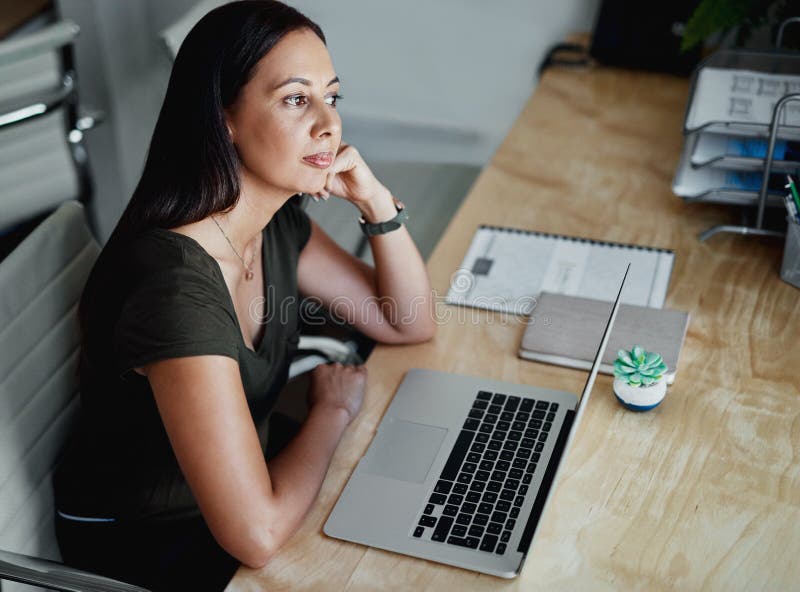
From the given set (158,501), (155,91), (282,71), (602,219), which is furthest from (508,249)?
(155,91)

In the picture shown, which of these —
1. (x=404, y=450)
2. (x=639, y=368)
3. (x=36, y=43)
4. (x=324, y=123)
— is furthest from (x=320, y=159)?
(x=36, y=43)

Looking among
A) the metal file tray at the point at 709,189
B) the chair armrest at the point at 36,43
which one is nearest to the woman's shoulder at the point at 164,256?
the metal file tray at the point at 709,189

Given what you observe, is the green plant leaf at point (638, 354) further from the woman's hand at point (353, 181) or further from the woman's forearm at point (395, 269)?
the woman's hand at point (353, 181)

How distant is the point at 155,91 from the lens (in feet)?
9.71

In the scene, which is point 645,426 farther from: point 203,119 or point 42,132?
point 42,132

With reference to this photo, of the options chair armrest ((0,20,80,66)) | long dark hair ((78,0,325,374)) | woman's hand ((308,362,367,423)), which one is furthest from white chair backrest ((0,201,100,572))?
chair armrest ((0,20,80,66))

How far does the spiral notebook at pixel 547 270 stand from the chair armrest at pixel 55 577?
0.69 meters

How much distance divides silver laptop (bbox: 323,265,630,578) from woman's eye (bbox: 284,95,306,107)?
42 centimetres

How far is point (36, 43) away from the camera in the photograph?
2.03 metres

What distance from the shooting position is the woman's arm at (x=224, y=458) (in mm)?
1046

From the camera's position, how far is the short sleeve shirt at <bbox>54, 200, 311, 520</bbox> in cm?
110

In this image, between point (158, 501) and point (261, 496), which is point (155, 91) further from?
point (261, 496)

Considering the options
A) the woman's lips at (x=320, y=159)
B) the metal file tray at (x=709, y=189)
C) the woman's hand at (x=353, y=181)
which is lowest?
the metal file tray at (x=709, y=189)

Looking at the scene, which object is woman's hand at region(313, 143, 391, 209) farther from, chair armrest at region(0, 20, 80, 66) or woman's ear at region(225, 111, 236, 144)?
chair armrest at region(0, 20, 80, 66)
